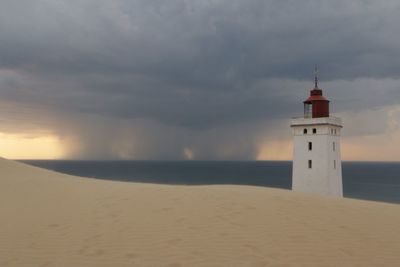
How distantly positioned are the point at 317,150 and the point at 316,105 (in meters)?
4.42

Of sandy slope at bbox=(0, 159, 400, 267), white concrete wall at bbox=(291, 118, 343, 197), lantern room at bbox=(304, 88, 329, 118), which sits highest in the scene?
lantern room at bbox=(304, 88, 329, 118)

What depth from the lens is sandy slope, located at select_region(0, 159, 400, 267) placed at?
6914mm

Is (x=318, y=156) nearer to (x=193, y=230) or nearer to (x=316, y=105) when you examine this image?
(x=316, y=105)

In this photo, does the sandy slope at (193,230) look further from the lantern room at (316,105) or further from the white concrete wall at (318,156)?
the lantern room at (316,105)

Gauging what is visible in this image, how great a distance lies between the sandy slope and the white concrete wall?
57.3 feet

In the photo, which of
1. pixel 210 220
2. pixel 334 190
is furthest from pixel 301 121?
pixel 210 220

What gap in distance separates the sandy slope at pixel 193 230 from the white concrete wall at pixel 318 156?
17.5 m

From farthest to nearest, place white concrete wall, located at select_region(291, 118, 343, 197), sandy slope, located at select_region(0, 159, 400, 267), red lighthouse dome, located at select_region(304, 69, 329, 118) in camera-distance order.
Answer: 1. red lighthouse dome, located at select_region(304, 69, 329, 118)
2. white concrete wall, located at select_region(291, 118, 343, 197)
3. sandy slope, located at select_region(0, 159, 400, 267)

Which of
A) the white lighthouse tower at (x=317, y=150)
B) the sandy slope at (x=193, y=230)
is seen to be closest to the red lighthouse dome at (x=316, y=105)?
the white lighthouse tower at (x=317, y=150)

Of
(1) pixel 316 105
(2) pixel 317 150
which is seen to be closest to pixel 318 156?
(2) pixel 317 150

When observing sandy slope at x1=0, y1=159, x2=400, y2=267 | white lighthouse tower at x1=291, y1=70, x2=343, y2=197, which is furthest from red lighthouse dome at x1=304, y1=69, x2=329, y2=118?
sandy slope at x1=0, y1=159, x2=400, y2=267

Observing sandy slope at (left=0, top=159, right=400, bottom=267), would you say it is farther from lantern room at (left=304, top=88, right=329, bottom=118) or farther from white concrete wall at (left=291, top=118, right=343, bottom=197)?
lantern room at (left=304, top=88, right=329, bottom=118)

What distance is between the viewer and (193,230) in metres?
8.26

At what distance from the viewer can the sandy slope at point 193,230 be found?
691 cm
